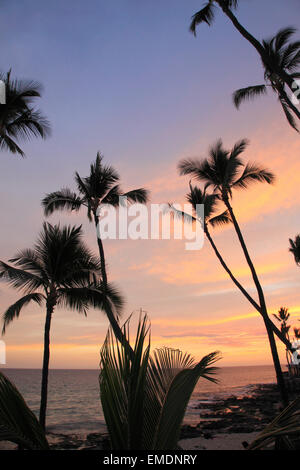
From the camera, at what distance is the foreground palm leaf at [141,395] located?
6.31 ft

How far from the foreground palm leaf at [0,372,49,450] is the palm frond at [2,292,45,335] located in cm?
1167

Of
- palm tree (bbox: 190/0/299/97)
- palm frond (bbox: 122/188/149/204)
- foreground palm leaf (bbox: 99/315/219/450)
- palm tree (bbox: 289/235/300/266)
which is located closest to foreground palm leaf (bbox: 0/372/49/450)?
foreground palm leaf (bbox: 99/315/219/450)

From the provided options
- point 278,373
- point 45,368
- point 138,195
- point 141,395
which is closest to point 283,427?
point 141,395

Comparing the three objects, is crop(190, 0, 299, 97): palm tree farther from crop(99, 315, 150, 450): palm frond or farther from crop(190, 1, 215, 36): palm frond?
crop(99, 315, 150, 450): palm frond

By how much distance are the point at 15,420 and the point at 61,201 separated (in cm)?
1783

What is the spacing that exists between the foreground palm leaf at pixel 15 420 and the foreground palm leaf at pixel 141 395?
0.49m

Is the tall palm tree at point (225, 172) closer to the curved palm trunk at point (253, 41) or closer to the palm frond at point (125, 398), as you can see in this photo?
the curved palm trunk at point (253, 41)

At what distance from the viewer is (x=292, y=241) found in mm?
24078

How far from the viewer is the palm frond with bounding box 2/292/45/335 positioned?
1301 centimetres
